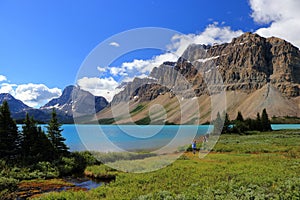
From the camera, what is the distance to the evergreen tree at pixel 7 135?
33109mm

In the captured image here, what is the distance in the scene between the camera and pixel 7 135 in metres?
33.7

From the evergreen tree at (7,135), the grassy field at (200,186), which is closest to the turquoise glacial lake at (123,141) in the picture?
the grassy field at (200,186)

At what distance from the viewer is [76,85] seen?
16.5 meters

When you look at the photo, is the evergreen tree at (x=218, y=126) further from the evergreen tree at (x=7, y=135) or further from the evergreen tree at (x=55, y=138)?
the evergreen tree at (x=7, y=135)

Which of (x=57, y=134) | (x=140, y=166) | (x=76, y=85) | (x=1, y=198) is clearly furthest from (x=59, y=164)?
(x=76, y=85)

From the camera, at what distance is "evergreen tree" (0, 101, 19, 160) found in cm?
3311

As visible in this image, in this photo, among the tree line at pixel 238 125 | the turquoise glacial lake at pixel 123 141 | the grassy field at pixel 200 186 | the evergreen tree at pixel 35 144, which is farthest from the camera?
the tree line at pixel 238 125

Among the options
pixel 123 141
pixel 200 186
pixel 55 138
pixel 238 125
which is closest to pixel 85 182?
pixel 55 138

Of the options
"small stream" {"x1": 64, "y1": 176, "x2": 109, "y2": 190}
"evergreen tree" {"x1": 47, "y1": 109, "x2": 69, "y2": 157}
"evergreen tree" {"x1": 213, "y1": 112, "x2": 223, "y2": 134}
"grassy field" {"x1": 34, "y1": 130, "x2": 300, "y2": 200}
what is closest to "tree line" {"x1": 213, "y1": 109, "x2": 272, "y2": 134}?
"evergreen tree" {"x1": 213, "y1": 112, "x2": 223, "y2": 134}

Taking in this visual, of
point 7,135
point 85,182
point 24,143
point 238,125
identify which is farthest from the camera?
point 238,125

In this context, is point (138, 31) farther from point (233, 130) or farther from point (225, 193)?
point (233, 130)

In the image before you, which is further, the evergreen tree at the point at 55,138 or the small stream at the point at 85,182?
the evergreen tree at the point at 55,138

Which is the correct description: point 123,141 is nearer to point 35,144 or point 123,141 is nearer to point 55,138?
point 55,138

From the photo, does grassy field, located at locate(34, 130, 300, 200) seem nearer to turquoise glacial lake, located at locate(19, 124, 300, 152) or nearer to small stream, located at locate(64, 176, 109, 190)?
small stream, located at locate(64, 176, 109, 190)
